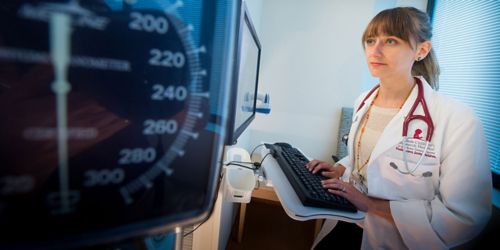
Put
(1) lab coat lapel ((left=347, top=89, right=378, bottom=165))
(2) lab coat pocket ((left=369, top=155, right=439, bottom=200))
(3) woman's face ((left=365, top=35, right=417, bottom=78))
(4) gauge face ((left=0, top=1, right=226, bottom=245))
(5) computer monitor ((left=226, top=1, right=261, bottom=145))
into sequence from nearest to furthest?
1. (4) gauge face ((left=0, top=1, right=226, bottom=245))
2. (5) computer monitor ((left=226, top=1, right=261, bottom=145))
3. (2) lab coat pocket ((left=369, top=155, right=439, bottom=200))
4. (3) woman's face ((left=365, top=35, right=417, bottom=78))
5. (1) lab coat lapel ((left=347, top=89, right=378, bottom=165))

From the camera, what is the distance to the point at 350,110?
1.92 meters

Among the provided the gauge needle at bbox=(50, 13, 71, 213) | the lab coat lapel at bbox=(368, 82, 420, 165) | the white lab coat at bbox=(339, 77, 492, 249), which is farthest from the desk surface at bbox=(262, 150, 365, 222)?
the gauge needle at bbox=(50, 13, 71, 213)

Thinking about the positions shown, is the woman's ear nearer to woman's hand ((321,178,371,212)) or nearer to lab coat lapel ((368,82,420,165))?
lab coat lapel ((368,82,420,165))

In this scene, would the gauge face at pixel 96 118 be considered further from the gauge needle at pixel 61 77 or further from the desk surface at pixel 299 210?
the desk surface at pixel 299 210

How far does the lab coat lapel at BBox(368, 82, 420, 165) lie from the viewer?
0.95 meters

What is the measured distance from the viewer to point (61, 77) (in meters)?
0.22

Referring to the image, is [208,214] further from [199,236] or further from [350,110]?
[350,110]

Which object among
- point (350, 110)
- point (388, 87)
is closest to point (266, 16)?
point (350, 110)

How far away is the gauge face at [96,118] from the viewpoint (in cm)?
21

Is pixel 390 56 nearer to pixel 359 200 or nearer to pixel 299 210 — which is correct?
pixel 359 200

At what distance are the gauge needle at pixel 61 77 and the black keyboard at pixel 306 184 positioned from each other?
0.62 meters

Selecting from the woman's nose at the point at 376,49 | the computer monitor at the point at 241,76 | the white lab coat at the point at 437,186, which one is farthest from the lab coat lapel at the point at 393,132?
the computer monitor at the point at 241,76

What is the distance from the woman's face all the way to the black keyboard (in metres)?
0.53

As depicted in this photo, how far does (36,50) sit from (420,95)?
1.17m
